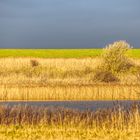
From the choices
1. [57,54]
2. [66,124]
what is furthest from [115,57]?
[66,124]

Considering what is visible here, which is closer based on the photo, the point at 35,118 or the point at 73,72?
the point at 35,118

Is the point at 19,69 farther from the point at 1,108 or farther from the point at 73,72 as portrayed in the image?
the point at 1,108

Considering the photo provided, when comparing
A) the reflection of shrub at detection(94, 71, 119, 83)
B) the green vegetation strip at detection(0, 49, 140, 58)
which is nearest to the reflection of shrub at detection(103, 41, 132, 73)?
the reflection of shrub at detection(94, 71, 119, 83)

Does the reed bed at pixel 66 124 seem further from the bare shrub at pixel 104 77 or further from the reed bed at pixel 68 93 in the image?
the bare shrub at pixel 104 77

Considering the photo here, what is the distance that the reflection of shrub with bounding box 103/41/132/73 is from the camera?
50781 millimetres

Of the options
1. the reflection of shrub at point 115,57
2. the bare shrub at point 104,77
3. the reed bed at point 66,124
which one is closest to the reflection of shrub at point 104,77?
the bare shrub at point 104,77

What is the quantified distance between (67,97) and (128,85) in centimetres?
435

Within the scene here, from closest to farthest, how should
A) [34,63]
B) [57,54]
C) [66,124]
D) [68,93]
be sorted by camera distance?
[66,124]
[68,93]
[34,63]
[57,54]

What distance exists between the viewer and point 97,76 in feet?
144

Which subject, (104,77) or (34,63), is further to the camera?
(34,63)

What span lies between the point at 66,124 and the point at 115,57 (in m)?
32.9

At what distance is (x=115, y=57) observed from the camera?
5094cm

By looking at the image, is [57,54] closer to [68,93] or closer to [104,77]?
[104,77]

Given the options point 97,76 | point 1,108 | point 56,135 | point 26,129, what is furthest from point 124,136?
→ point 97,76
